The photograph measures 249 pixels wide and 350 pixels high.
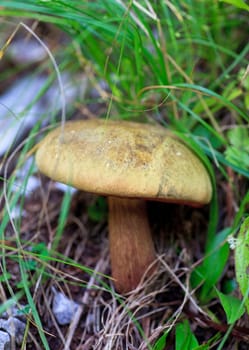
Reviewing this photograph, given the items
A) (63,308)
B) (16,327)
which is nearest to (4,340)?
(16,327)

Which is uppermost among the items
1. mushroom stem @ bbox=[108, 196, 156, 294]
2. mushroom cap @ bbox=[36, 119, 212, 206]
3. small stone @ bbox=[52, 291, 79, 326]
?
mushroom cap @ bbox=[36, 119, 212, 206]

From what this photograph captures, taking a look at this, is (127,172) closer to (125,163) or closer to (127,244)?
(125,163)

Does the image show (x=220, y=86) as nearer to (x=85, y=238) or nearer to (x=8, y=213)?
(x=85, y=238)

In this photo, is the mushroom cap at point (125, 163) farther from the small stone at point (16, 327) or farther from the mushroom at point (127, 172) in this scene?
the small stone at point (16, 327)

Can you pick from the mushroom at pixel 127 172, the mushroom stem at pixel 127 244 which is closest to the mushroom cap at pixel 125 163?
the mushroom at pixel 127 172

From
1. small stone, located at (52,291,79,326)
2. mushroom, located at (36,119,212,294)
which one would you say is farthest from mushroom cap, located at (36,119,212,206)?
small stone, located at (52,291,79,326)

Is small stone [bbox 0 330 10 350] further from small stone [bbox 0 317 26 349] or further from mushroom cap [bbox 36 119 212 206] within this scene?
mushroom cap [bbox 36 119 212 206]
